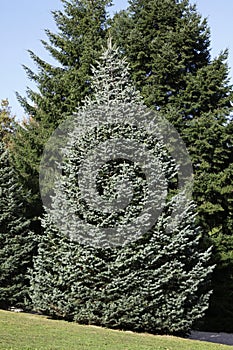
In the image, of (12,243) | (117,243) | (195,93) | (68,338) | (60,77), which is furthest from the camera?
(60,77)

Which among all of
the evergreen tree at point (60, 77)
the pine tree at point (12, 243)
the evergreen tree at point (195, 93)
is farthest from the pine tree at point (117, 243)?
the evergreen tree at point (60, 77)

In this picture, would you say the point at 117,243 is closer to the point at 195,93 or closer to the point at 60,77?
the point at 195,93

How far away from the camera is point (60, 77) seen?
679 inches

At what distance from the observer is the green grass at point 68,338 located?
7090mm

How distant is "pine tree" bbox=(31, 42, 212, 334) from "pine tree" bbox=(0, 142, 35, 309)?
1506mm

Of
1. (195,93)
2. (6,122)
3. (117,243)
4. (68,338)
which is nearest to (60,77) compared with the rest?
(195,93)

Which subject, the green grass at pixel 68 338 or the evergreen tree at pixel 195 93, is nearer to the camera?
the green grass at pixel 68 338

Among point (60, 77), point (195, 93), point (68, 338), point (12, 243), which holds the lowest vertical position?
point (68, 338)

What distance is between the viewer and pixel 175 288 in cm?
1008

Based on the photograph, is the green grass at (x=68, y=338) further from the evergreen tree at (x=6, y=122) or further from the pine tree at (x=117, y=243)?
the evergreen tree at (x=6, y=122)

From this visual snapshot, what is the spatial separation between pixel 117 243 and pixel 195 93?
8.62 m

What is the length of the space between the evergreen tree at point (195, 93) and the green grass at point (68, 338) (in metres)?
6.21

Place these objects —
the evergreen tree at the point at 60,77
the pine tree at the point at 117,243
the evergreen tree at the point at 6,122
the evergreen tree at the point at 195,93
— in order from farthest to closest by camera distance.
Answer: the evergreen tree at the point at 6,122 → the evergreen tree at the point at 60,77 → the evergreen tree at the point at 195,93 → the pine tree at the point at 117,243

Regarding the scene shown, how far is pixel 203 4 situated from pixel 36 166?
8.88 metres
